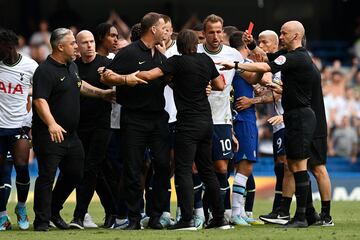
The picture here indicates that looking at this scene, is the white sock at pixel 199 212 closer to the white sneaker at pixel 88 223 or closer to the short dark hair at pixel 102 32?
the white sneaker at pixel 88 223

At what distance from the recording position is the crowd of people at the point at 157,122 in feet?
42.4

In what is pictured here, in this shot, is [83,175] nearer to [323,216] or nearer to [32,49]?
[323,216]

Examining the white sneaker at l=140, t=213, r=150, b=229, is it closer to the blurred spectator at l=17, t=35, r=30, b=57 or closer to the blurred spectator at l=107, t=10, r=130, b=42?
the blurred spectator at l=107, t=10, r=130, b=42

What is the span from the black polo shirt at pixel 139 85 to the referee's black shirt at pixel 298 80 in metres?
1.44

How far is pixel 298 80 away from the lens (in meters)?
13.1

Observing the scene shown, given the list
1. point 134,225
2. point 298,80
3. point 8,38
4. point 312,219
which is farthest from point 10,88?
point 312,219

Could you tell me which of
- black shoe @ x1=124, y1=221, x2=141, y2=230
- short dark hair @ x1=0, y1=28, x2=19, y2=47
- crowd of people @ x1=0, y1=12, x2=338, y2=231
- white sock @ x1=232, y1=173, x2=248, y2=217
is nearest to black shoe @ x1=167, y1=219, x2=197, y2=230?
crowd of people @ x1=0, y1=12, x2=338, y2=231

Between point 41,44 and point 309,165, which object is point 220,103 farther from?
point 41,44

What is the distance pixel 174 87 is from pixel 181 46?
0.49 m

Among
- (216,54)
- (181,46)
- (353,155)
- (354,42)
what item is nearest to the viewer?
(181,46)

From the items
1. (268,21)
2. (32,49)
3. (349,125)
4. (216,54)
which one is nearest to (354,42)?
(268,21)

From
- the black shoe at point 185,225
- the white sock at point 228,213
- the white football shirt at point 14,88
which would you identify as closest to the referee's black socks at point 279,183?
the white sock at point 228,213

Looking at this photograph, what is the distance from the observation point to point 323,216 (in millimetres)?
13531

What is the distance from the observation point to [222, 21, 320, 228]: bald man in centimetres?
1308
